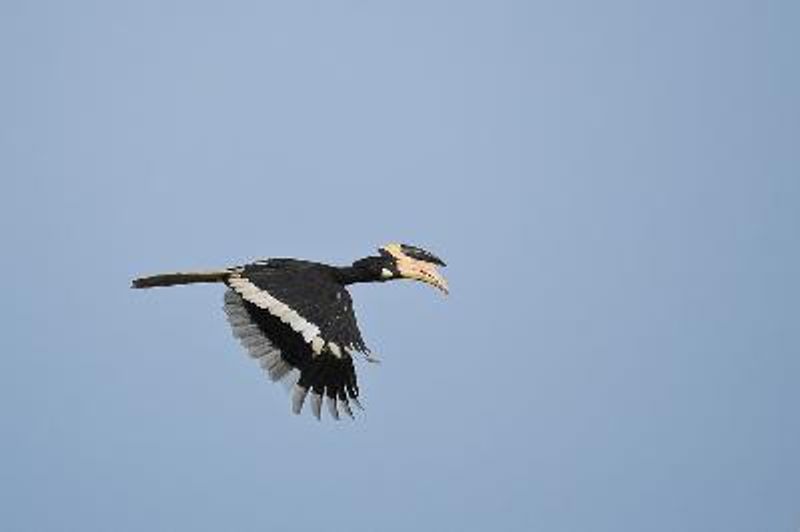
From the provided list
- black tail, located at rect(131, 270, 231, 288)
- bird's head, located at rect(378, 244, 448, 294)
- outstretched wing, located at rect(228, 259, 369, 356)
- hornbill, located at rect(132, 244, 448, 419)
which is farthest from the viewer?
bird's head, located at rect(378, 244, 448, 294)

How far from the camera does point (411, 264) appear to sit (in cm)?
2520

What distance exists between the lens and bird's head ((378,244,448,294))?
80.9 feet

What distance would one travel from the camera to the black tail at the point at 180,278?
2366 centimetres

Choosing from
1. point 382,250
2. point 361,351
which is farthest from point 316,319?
point 382,250

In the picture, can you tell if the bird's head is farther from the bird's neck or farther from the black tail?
the black tail

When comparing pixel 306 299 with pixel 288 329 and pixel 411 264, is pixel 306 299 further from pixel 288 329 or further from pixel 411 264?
pixel 411 264

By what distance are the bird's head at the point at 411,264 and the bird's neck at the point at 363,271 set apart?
4.1 inches

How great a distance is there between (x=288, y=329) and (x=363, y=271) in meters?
1.71

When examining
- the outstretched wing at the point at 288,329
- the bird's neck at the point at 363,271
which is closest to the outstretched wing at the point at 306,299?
the outstretched wing at the point at 288,329

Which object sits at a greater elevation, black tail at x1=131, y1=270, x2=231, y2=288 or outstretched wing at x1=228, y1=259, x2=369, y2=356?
black tail at x1=131, y1=270, x2=231, y2=288

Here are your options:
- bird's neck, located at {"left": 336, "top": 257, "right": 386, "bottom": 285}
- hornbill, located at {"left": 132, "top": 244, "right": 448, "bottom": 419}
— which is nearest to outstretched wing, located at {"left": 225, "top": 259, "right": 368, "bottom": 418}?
hornbill, located at {"left": 132, "top": 244, "right": 448, "bottom": 419}

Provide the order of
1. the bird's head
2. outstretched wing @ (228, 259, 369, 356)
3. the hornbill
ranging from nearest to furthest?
outstretched wing @ (228, 259, 369, 356) → the hornbill → the bird's head

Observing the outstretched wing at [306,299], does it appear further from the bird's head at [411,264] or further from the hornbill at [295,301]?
the bird's head at [411,264]

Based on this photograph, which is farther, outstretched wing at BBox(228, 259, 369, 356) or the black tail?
the black tail
